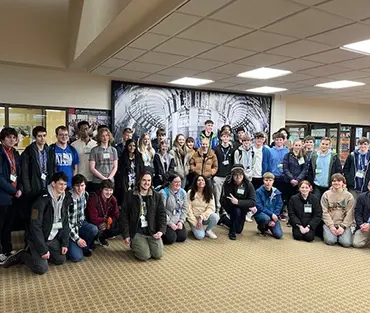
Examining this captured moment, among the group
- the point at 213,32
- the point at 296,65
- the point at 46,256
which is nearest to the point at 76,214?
the point at 46,256

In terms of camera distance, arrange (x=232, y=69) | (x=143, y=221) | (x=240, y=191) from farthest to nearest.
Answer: (x=232, y=69) < (x=240, y=191) < (x=143, y=221)

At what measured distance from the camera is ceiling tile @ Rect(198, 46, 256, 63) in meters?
4.13

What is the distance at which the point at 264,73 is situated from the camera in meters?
5.59

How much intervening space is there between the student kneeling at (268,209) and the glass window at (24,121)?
420 cm

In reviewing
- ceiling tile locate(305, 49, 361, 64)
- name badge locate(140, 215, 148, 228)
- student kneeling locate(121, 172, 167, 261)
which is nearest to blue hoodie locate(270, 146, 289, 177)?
ceiling tile locate(305, 49, 361, 64)

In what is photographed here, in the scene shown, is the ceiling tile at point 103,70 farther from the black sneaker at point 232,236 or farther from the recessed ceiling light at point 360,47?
the recessed ceiling light at point 360,47

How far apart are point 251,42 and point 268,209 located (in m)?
2.45

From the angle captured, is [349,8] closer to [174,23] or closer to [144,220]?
Result: [174,23]

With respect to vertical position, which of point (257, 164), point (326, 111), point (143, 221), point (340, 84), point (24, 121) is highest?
point (340, 84)

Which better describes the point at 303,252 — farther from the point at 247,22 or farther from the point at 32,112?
the point at 32,112

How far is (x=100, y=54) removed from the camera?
195 inches

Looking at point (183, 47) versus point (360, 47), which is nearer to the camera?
point (360, 47)

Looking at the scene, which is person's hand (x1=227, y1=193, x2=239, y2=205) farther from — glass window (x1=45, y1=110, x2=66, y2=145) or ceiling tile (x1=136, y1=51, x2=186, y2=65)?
glass window (x1=45, y1=110, x2=66, y2=145)

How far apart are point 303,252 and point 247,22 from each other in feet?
9.28
